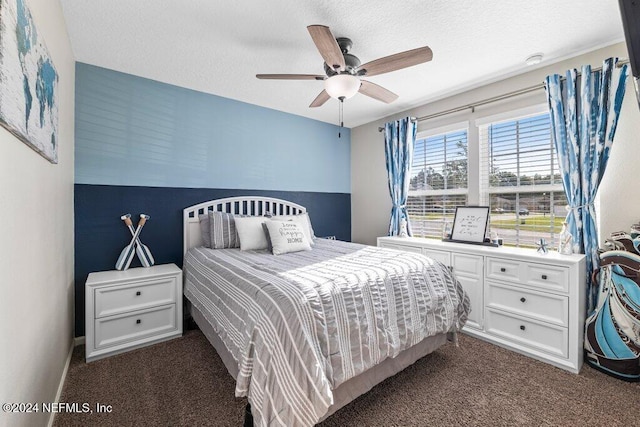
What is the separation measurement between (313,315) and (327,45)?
1.61 metres

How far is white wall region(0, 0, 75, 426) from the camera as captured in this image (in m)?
0.98

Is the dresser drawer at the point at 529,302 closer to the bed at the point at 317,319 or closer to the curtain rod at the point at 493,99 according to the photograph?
the bed at the point at 317,319

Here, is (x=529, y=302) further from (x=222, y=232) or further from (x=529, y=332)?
(x=222, y=232)

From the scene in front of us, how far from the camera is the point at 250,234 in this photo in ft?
9.41

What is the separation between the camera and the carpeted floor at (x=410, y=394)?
1607mm

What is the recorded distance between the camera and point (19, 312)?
1094mm

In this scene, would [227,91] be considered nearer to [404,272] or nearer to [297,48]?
[297,48]

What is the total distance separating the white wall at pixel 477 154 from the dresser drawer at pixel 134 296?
2.87 metres

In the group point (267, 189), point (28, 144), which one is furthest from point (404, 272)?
point (267, 189)

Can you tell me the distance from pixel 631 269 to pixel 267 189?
3440 mm

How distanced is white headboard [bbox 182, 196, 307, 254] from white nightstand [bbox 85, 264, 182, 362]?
0.54m

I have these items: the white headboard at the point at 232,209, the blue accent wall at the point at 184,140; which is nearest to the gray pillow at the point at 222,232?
the white headboard at the point at 232,209

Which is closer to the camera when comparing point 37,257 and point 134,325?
point 37,257

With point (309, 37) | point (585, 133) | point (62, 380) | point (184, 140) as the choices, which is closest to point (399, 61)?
point (309, 37)
